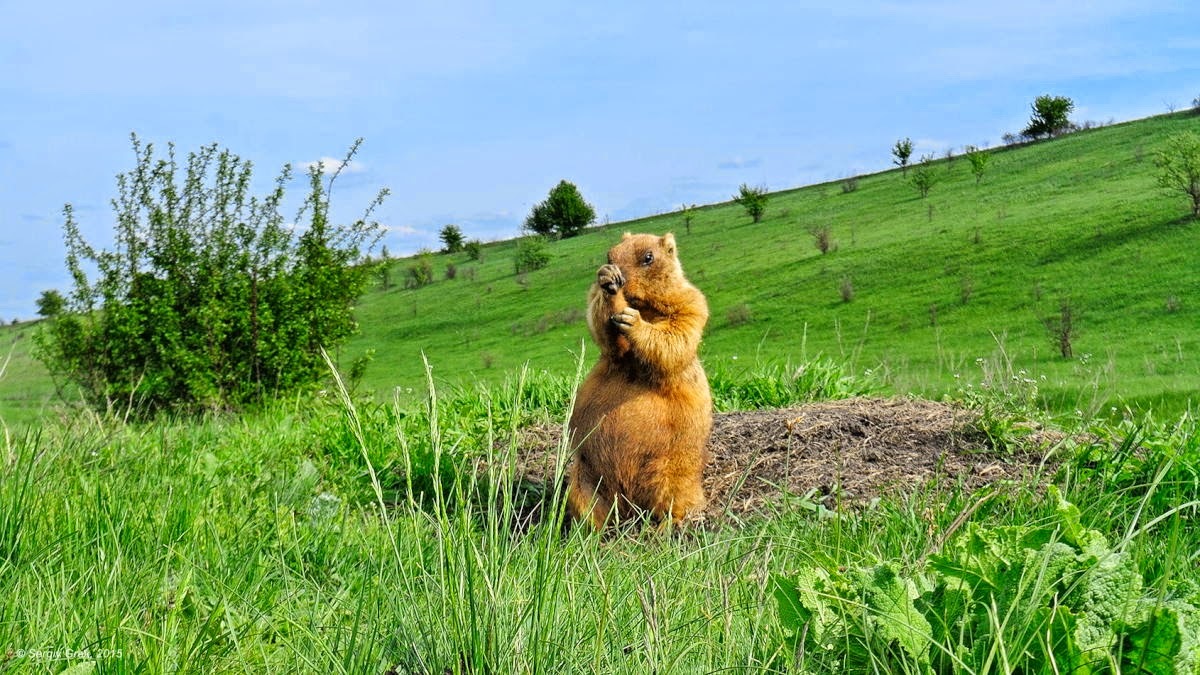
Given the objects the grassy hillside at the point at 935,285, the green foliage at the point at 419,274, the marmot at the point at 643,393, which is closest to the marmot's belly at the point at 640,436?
the marmot at the point at 643,393

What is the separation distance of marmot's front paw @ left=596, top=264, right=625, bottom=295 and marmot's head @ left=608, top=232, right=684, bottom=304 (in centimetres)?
10

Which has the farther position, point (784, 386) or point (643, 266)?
point (784, 386)

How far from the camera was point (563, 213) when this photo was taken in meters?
80.2

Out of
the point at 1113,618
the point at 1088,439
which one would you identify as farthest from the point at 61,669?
the point at 1088,439

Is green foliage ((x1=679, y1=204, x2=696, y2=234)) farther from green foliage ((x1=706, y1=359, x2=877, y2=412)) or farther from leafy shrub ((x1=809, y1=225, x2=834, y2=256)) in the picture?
green foliage ((x1=706, y1=359, x2=877, y2=412))

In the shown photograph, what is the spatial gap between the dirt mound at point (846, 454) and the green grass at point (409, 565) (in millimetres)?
440

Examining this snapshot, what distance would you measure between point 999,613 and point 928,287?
1530 inches

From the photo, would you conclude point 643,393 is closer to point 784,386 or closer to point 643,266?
point 643,266

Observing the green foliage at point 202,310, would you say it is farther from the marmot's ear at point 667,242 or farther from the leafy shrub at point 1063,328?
the leafy shrub at point 1063,328

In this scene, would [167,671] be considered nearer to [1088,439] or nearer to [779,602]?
[779,602]

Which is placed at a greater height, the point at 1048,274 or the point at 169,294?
the point at 169,294

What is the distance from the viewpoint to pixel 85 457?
580cm

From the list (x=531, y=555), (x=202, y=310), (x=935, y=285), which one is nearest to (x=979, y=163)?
(x=935, y=285)

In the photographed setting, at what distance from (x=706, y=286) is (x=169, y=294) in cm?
3708
